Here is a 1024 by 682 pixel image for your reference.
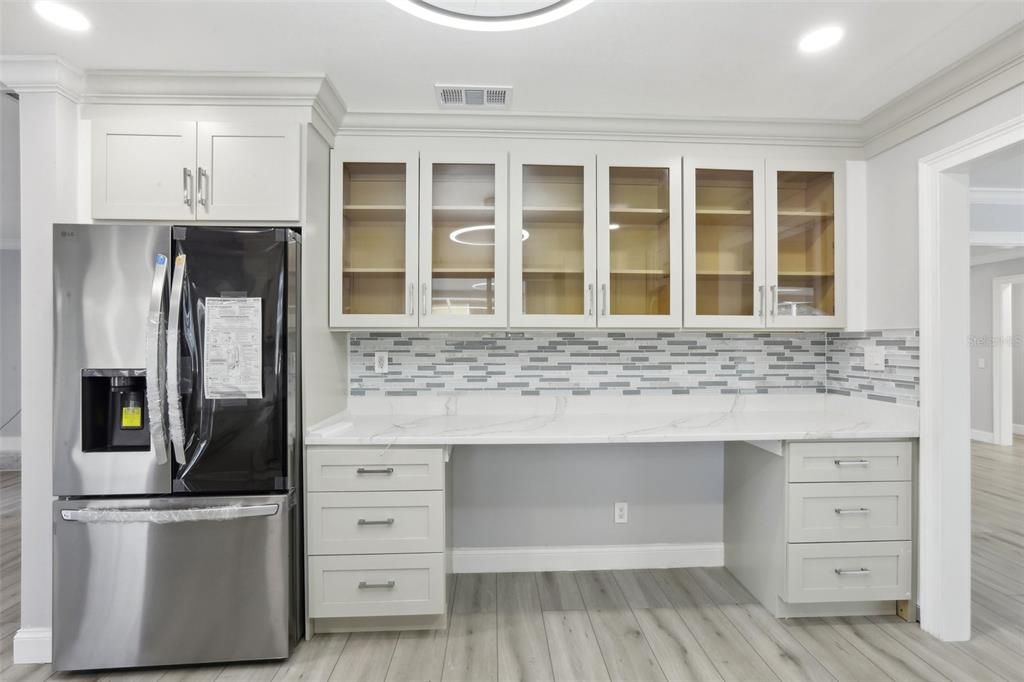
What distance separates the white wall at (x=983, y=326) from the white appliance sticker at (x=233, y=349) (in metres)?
3.10

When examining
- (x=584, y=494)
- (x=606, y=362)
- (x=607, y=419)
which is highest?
(x=606, y=362)

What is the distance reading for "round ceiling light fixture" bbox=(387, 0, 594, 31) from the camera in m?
1.52

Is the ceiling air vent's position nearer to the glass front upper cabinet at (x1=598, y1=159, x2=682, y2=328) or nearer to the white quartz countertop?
the glass front upper cabinet at (x1=598, y1=159, x2=682, y2=328)

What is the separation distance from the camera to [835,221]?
2.59 metres


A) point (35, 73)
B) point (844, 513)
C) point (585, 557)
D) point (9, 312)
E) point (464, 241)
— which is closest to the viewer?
point (35, 73)

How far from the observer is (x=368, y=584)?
2.10 m

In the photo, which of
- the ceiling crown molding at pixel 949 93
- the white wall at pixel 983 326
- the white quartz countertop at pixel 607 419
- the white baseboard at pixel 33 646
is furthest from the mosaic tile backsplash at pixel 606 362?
the white baseboard at pixel 33 646

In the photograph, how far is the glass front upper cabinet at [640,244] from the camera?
8.16 feet

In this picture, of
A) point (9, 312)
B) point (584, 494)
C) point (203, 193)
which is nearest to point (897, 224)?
point (584, 494)

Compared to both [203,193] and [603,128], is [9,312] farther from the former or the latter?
[603,128]

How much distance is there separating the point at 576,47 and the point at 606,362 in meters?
1.57

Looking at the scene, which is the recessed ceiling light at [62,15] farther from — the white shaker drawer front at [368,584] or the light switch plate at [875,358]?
the light switch plate at [875,358]

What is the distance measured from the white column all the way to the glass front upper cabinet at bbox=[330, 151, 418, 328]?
1.07m

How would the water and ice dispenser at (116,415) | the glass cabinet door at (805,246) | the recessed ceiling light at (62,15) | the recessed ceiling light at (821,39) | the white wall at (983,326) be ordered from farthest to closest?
the glass cabinet door at (805,246) → the white wall at (983,326) → the water and ice dispenser at (116,415) → the recessed ceiling light at (821,39) → the recessed ceiling light at (62,15)
